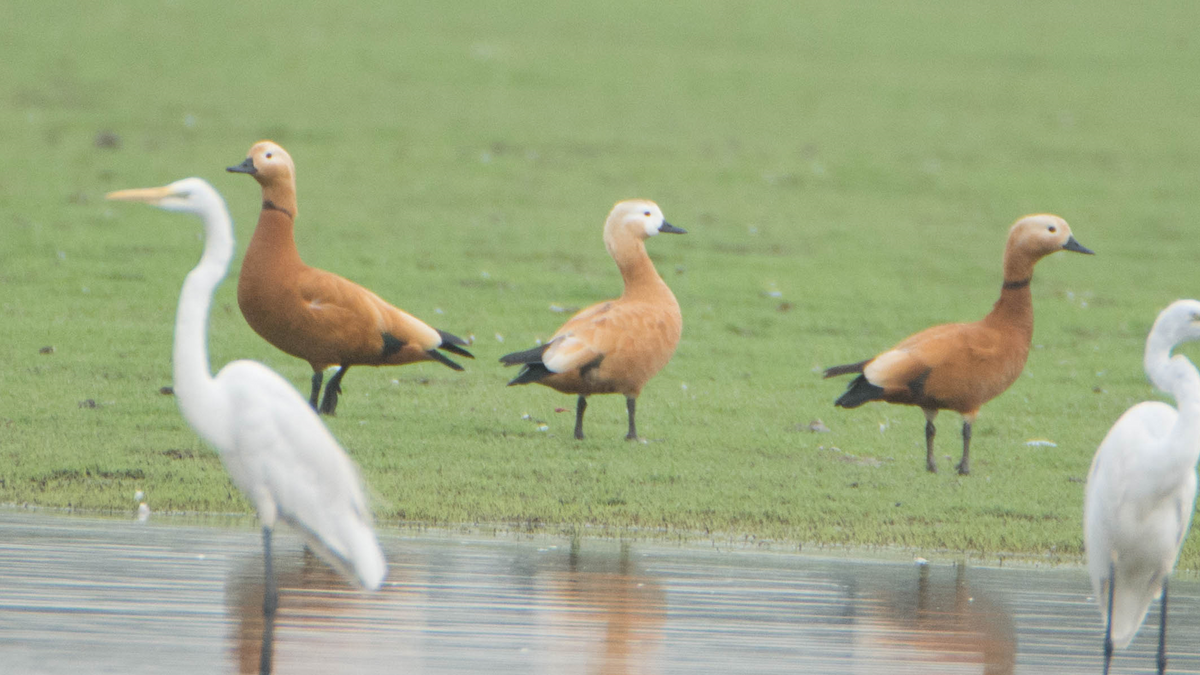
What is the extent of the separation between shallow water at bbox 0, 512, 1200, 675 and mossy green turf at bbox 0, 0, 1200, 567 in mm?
576

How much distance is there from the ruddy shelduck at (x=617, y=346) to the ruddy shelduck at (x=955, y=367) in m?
1.10

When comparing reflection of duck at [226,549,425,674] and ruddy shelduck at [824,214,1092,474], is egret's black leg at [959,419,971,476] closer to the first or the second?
ruddy shelduck at [824,214,1092,474]

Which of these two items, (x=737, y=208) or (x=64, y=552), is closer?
(x=64, y=552)

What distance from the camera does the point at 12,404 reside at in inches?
364

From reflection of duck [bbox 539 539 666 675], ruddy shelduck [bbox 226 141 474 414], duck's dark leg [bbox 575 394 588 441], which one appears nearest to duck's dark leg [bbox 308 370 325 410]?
ruddy shelduck [bbox 226 141 474 414]

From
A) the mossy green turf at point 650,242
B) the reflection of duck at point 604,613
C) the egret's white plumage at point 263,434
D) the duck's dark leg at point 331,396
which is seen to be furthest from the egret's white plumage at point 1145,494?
the duck's dark leg at point 331,396

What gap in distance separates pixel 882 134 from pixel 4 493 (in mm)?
17003

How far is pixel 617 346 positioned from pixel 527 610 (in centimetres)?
326

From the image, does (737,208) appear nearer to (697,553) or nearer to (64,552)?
(697,553)

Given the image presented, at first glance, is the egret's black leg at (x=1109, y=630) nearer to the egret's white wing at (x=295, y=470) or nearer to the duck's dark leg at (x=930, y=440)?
the egret's white wing at (x=295, y=470)

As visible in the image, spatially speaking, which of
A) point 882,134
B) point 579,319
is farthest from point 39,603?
point 882,134

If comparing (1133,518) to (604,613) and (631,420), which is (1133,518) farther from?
(631,420)

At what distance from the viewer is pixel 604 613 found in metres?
6.32

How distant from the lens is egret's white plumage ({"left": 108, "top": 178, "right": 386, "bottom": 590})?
556 cm
